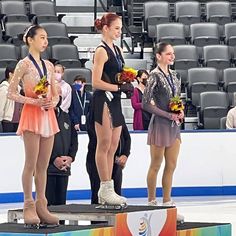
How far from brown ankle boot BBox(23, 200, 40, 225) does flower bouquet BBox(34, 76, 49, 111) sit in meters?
0.77

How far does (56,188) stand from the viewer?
862 centimetres

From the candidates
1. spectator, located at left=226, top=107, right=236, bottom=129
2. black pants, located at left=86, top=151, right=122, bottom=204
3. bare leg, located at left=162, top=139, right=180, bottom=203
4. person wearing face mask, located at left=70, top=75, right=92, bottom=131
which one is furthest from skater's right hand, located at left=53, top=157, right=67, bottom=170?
spectator, located at left=226, top=107, right=236, bottom=129

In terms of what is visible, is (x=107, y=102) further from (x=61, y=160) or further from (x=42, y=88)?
(x=42, y=88)

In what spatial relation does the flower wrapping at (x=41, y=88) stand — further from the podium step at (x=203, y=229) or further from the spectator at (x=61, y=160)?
the podium step at (x=203, y=229)

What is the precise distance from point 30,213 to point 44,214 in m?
0.11

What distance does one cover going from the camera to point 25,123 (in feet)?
23.7

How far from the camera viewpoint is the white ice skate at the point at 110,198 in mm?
8078

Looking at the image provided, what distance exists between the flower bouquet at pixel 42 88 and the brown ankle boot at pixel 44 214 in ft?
2.53

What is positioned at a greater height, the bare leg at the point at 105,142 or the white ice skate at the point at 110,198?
the bare leg at the point at 105,142

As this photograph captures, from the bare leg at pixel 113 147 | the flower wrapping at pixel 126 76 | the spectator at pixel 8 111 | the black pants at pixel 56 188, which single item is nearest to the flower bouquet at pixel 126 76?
the flower wrapping at pixel 126 76

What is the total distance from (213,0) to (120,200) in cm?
1307

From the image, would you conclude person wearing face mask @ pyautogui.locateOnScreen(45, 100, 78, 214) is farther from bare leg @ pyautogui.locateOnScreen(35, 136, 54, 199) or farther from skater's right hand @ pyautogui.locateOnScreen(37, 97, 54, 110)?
skater's right hand @ pyautogui.locateOnScreen(37, 97, 54, 110)

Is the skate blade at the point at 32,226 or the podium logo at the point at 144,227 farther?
the podium logo at the point at 144,227

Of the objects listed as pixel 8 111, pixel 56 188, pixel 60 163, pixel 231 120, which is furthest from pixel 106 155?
pixel 231 120
